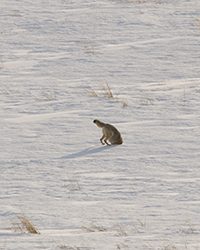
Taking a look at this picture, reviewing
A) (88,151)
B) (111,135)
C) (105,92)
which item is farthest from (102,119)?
(88,151)

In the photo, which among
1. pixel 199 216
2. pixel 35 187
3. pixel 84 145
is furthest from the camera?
pixel 84 145

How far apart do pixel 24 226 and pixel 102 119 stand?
12.3 ft

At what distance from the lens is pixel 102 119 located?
23.9 feet

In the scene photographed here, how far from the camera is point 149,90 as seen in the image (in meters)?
8.58

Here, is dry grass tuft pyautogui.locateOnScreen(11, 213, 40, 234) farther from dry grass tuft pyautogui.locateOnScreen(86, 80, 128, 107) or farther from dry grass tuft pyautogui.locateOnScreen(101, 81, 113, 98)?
dry grass tuft pyautogui.locateOnScreen(101, 81, 113, 98)

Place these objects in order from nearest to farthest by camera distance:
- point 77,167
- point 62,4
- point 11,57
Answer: point 77,167, point 11,57, point 62,4

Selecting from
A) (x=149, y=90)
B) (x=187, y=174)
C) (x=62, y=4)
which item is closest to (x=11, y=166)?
(x=187, y=174)

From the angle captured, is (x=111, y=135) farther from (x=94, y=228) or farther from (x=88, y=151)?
(x=94, y=228)

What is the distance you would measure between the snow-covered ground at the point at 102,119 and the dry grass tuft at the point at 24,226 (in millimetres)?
50

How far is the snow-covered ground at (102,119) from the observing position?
3.86 m

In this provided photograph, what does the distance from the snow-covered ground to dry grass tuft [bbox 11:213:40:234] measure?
0.05 m

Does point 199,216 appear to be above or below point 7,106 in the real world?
above

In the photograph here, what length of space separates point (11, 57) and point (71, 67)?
183cm

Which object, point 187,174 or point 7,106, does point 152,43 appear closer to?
point 7,106
